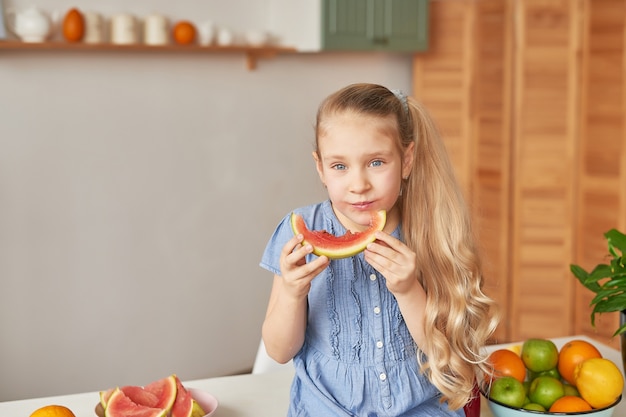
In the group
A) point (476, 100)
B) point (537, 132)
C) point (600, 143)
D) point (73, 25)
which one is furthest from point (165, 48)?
point (600, 143)

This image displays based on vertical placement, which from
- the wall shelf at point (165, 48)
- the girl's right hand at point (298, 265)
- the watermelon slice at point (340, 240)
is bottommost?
the girl's right hand at point (298, 265)

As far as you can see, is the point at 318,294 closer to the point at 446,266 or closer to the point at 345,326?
the point at 345,326

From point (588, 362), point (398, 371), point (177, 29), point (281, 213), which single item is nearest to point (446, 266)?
point (398, 371)

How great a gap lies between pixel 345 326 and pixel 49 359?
10.1 ft

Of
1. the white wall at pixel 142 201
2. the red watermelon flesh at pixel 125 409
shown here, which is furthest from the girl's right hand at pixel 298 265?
the white wall at pixel 142 201

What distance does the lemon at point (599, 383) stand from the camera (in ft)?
5.96

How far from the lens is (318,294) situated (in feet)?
6.26

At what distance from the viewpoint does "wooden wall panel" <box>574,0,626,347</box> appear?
471 cm

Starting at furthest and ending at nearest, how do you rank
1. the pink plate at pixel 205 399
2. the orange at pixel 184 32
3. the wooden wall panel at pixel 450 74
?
the wooden wall panel at pixel 450 74 → the orange at pixel 184 32 → the pink plate at pixel 205 399

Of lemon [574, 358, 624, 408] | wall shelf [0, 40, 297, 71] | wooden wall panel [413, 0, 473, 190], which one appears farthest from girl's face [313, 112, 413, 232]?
wooden wall panel [413, 0, 473, 190]

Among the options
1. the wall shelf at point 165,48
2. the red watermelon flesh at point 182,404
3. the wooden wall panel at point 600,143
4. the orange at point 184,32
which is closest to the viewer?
the red watermelon flesh at point 182,404

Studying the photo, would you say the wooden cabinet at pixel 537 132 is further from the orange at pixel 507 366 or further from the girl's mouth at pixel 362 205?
the girl's mouth at pixel 362 205

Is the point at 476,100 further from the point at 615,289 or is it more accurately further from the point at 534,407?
the point at 534,407

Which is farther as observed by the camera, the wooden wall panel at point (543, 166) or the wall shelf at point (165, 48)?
the wooden wall panel at point (543, 166)
